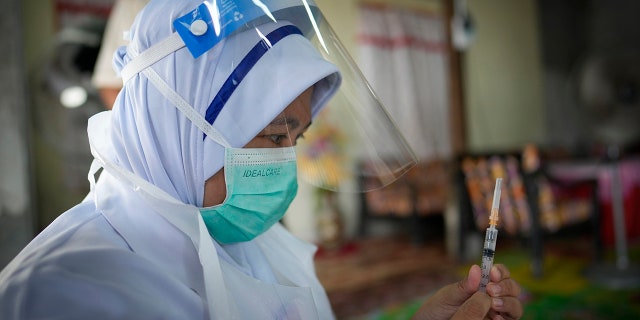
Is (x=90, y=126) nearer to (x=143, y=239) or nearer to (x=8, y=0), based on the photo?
(x=143, y=239)

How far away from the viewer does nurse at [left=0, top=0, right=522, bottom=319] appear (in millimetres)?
547

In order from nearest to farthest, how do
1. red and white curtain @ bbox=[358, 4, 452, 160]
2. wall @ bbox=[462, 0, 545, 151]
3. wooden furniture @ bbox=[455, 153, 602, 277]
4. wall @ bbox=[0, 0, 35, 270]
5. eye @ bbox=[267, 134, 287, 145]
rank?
eye @ bbox=[267, 134, 287, 145] → wall @ bbox=[0, 0, 35, 270] → wooden furniture @ bbox=[455, 153, 602, 277] → red and white curtain @ bbox=[358, 4, 452, 160] → wall @ bbox=[462, 0, 545, 151]

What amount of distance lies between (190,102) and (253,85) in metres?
0.08

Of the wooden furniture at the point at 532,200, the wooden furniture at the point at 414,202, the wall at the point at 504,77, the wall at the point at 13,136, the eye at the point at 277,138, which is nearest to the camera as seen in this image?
the eye at the point at 277,138

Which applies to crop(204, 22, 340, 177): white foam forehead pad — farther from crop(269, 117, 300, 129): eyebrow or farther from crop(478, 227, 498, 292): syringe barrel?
crop(478, 227, 498, 292): syringe barrel

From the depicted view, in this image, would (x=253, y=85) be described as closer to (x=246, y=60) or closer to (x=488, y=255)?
(x=246, y=60)

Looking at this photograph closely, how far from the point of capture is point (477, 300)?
1.97ft

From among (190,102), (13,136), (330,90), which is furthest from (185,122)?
(13,136)

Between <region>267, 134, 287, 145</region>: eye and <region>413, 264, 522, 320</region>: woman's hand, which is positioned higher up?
<region>267, 134, 287, 145</region>: eye

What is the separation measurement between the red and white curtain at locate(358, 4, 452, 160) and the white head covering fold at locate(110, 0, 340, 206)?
4.03 m

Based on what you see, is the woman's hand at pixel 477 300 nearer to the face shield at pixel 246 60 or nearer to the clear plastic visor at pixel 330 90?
the clear plastic visor at pixel 330 90

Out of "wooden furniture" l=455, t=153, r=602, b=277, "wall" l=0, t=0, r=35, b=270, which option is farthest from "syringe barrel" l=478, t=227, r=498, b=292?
"wooden furniture" l=455, t=153, r=602, b=277

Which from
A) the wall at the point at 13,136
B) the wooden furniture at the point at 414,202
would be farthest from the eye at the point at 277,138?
the wooden furniture at the point at 414,202

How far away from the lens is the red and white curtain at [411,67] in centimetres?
473
